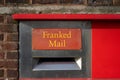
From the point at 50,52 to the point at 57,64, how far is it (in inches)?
5.8

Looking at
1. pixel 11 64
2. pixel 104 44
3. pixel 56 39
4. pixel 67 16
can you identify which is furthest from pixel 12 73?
pixel 104 44

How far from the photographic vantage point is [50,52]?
2732 mm

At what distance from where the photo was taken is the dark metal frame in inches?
107

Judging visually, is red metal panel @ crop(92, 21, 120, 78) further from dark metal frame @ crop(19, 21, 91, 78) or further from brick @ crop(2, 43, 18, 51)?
brick @ crop(2, 43, 18, 51)

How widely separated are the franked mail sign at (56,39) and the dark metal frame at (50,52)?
0.04 m

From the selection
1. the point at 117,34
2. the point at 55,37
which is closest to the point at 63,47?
the point at 55,37

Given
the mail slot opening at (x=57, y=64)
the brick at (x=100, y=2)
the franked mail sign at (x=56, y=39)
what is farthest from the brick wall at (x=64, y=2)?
the mail slot opening at (x=57, y=64)

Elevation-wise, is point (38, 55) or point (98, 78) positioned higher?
point (38, 55)

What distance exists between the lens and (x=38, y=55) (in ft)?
8.94

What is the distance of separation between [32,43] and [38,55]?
0.12 metres

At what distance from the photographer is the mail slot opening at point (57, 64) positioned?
2.77m

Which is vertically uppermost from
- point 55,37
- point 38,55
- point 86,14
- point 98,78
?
point 86,14

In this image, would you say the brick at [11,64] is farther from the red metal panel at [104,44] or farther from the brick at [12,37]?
the red metal panel at [104,44]

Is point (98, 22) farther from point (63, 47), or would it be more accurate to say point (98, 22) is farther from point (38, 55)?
point (38, 55)
